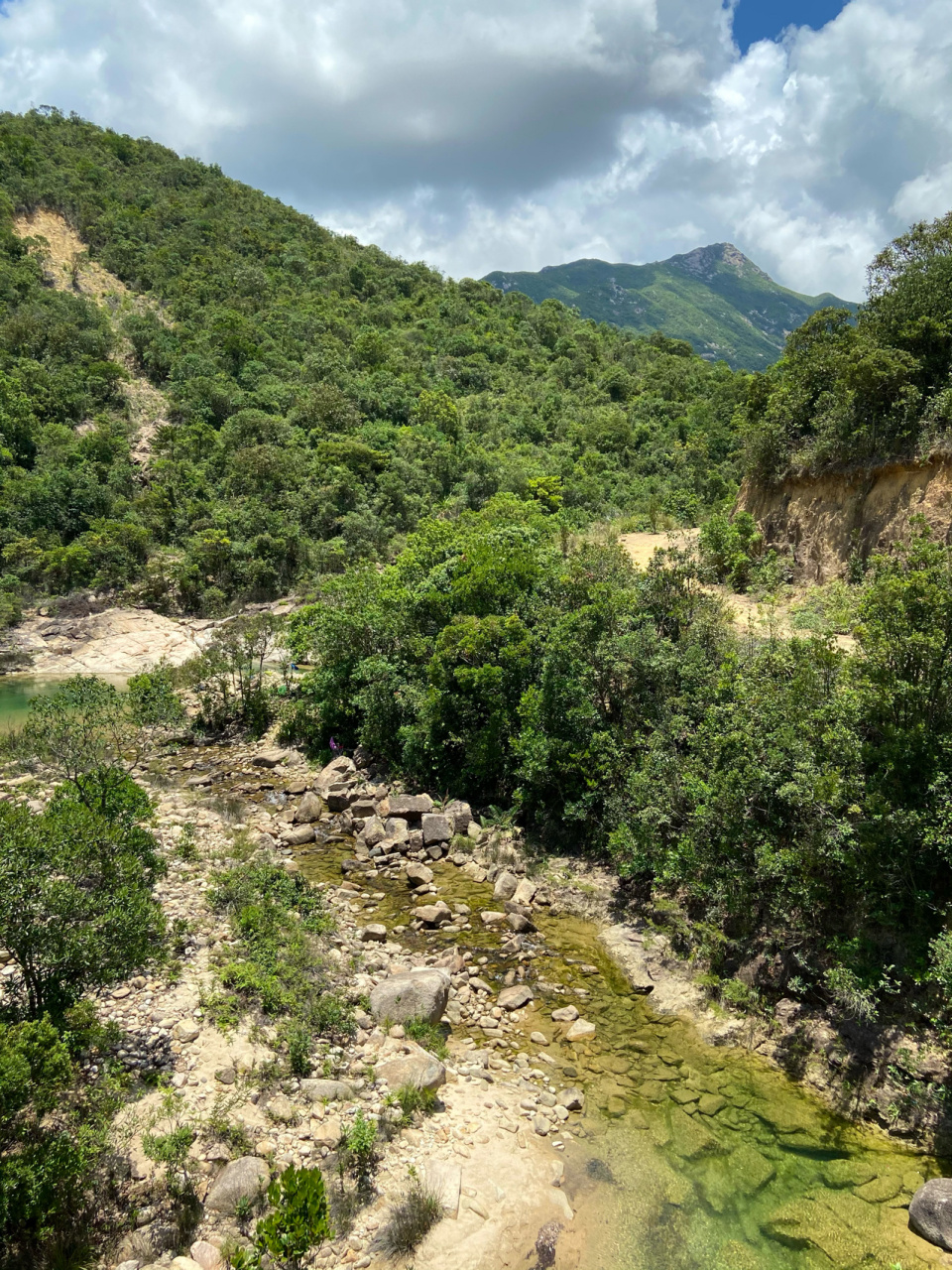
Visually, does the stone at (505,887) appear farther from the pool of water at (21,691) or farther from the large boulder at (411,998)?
the pool of water at (21,691)

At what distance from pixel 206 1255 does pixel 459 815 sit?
1138cm

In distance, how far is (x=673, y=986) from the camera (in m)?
12.0

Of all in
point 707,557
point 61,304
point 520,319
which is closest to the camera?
point 707,557

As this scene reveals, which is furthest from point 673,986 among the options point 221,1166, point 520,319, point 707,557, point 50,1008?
point 520,319

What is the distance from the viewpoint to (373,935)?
13.5 m

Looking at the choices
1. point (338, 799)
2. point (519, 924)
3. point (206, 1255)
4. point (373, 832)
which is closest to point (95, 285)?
point (338, 799)

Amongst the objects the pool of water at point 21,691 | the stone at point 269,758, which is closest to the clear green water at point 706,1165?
the stone at point 269,758

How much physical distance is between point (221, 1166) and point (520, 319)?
86.1 m

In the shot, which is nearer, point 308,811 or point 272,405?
point 308,811

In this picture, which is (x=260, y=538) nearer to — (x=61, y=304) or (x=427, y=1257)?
(x=61, y=304)

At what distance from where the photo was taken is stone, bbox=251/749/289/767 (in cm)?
2303

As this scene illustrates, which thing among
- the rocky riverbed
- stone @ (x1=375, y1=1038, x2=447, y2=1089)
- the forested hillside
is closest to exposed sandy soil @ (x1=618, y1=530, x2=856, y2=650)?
the forested hillside

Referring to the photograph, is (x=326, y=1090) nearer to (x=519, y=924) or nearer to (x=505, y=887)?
(x=519, y=924)

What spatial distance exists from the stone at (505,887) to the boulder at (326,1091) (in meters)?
6.24
